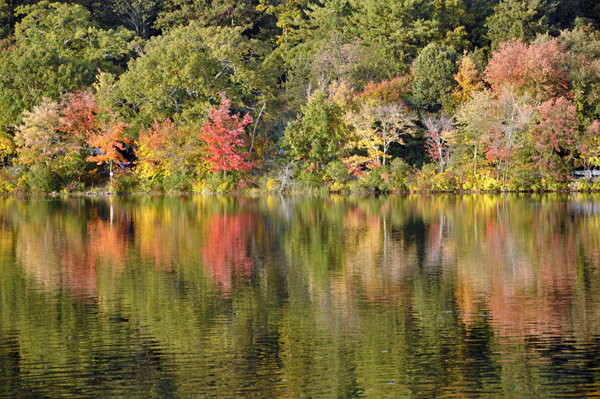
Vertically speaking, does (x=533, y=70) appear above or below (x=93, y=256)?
above

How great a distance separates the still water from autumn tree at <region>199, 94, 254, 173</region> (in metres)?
25.7

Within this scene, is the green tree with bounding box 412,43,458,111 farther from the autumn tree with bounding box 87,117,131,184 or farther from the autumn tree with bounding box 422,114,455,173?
the autumn tree with bounding box 87,117,131,184

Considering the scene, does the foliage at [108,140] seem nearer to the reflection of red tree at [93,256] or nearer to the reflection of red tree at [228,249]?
the reflection of red tree at [228,249]

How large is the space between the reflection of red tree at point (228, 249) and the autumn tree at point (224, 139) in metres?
21.0

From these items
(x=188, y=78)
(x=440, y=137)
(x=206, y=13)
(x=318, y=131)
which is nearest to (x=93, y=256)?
(x=318, y=131)

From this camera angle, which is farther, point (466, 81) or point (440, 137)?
point (466, 81)

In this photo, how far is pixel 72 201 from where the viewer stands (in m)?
43.9

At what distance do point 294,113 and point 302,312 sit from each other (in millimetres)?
45247

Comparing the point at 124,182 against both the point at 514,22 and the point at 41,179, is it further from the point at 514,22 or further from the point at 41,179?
the point at 514,22

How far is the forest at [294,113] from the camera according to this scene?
49.0 meters

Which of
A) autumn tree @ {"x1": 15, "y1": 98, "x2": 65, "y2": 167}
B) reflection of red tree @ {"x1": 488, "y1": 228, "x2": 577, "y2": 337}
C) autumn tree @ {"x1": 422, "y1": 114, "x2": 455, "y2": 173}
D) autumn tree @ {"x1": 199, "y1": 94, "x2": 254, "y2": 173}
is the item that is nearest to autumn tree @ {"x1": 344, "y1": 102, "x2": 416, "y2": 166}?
autumn tree @ {"x1": 422, "y1": 114, "x2": 455, "y2": 173}

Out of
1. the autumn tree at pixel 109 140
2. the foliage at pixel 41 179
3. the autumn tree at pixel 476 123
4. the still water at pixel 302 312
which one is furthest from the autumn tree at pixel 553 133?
the foliage at pixel 41 179

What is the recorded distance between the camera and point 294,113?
57.2m

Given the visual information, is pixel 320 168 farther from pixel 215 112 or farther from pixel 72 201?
pixel 72 201
